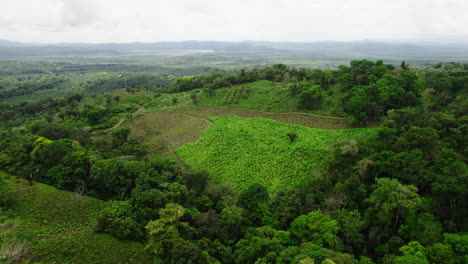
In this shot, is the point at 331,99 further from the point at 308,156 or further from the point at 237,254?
the point at 237,254

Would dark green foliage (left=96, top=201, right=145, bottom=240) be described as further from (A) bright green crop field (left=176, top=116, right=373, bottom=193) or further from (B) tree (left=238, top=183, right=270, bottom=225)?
(A) bright green crop field (left=176, top=116, right=373, bottom=193)

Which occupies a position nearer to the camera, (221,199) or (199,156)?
(221,199)

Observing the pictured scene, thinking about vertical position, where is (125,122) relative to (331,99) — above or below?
below

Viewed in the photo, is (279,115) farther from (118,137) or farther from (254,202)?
(118,137)

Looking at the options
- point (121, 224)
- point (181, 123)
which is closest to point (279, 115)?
point (181, 123)

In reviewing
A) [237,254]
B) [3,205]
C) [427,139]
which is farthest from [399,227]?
[3,205]

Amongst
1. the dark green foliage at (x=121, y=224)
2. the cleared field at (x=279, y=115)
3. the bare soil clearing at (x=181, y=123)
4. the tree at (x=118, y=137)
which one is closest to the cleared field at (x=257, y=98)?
the cleared field at (x=279, y=115)
